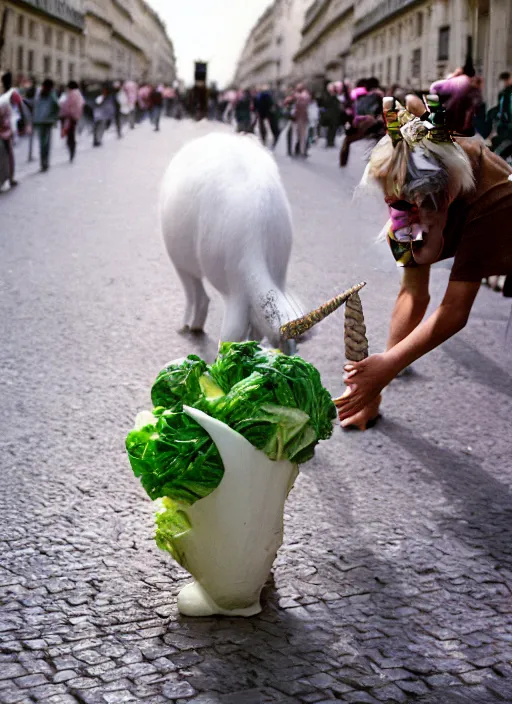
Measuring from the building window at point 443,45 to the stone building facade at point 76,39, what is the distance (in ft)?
49.3

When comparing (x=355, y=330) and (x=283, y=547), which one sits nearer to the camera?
(x=355, y=330)

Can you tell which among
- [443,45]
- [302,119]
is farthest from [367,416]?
[443,45]

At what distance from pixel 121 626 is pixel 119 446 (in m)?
1.81

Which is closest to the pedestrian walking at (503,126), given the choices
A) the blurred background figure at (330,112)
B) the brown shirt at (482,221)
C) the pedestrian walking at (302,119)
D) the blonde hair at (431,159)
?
the brown shirt at (482,221)

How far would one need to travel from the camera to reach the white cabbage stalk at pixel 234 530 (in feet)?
10.4

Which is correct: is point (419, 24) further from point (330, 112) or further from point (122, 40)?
point (122, 40)

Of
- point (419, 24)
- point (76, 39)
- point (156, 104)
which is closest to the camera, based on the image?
point (156, 104)

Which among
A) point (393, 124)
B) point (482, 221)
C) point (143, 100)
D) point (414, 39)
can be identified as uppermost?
point (414, 39)

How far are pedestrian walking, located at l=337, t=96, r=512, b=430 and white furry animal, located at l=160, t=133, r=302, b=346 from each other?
3.11 feet

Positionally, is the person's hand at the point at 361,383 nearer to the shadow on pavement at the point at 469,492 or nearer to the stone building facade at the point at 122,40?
the shadow on pavement at the point at 469,492

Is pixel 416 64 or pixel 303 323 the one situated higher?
pixel 416 64

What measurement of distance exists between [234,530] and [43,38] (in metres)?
69.9

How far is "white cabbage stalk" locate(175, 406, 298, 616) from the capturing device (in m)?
3.18

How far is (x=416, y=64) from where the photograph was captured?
45.9m
